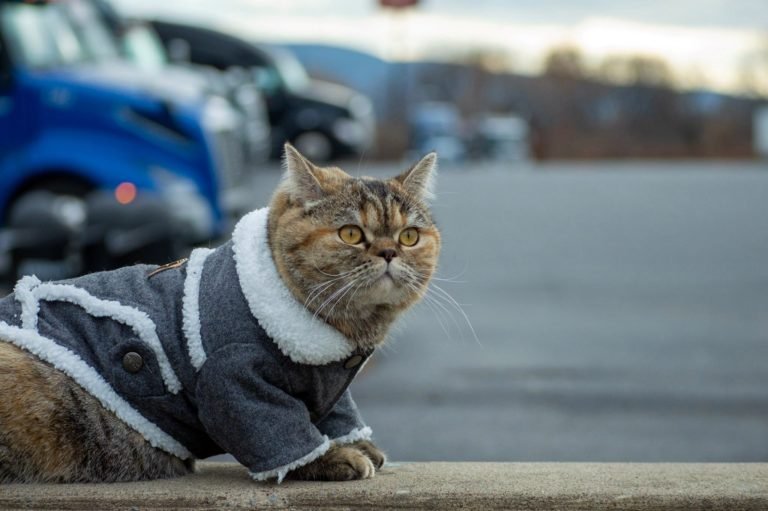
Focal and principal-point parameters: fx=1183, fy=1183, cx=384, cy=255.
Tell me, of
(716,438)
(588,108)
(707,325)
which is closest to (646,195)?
(707,325)

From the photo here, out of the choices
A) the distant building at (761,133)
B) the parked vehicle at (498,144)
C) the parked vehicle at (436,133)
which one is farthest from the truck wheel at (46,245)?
the distant building at (761,133)

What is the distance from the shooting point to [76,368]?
11.1 ft

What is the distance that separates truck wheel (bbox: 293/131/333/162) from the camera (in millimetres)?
25500

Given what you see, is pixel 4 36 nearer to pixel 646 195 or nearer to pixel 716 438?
pixel 716 438

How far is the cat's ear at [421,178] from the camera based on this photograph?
3822 millimetres

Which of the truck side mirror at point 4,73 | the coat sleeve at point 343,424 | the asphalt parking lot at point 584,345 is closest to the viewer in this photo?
the coat sleeve at point 343,424

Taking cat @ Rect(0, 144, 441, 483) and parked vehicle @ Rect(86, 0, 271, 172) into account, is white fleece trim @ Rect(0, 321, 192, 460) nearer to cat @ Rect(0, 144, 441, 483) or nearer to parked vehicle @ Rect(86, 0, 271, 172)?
cat @ Rect(0, 144, 441, 483)

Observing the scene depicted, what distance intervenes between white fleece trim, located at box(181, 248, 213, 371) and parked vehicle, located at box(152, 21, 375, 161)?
21459 mm

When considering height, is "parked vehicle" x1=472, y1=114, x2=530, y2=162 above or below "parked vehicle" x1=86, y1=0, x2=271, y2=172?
below

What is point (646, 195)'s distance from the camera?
914 inches

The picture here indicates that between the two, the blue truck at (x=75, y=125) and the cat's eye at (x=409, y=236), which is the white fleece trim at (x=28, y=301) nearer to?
the cat's eye at (x=409, y=236)

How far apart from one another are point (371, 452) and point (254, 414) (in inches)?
26.4

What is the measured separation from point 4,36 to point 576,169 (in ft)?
67.5

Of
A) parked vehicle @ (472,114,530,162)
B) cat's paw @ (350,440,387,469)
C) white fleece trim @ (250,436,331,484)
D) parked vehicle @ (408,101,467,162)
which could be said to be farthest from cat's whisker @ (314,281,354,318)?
parked vehicle @ (472,114,530,162)
